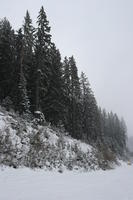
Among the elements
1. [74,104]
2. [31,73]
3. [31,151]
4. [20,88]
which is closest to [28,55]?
[31,73]

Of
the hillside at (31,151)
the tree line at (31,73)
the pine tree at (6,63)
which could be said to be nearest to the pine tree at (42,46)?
the tree line at (31,73)

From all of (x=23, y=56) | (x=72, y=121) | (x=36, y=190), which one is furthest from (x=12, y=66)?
(x=36, y=190)

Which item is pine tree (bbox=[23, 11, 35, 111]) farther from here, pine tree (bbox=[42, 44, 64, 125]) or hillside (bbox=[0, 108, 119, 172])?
hillside (bbox=[0, 108, 119, 172])

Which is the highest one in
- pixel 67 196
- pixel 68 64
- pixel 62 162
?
pixel 68 64

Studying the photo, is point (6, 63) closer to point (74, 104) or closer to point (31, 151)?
point (74, 104)

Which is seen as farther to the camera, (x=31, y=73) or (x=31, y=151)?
(x=31, y=73)

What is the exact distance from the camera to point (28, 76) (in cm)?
Result: 2812

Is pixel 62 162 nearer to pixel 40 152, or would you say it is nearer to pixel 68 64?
pixel 40 152

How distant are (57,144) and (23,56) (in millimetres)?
15692

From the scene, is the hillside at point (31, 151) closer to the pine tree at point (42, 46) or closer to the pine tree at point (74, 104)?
the pine tree at point (42, 46)

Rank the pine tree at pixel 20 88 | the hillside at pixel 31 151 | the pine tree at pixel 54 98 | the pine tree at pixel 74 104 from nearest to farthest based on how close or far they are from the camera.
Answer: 1. the hillside at pixel 31 151
2. the pine tree at pixel 20 88
3. the pine tree at pixel 54 98
4. the pine tree at pixel 74 104

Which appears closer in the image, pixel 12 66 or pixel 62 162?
pixel 62 162

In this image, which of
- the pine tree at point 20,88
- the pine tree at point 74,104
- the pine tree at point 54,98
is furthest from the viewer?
the pine tree at point 74,104

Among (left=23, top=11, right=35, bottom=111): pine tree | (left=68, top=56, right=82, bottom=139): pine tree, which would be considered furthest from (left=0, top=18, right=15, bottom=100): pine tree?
(left=68, top=56, right=82, bottom=139): pine tree
